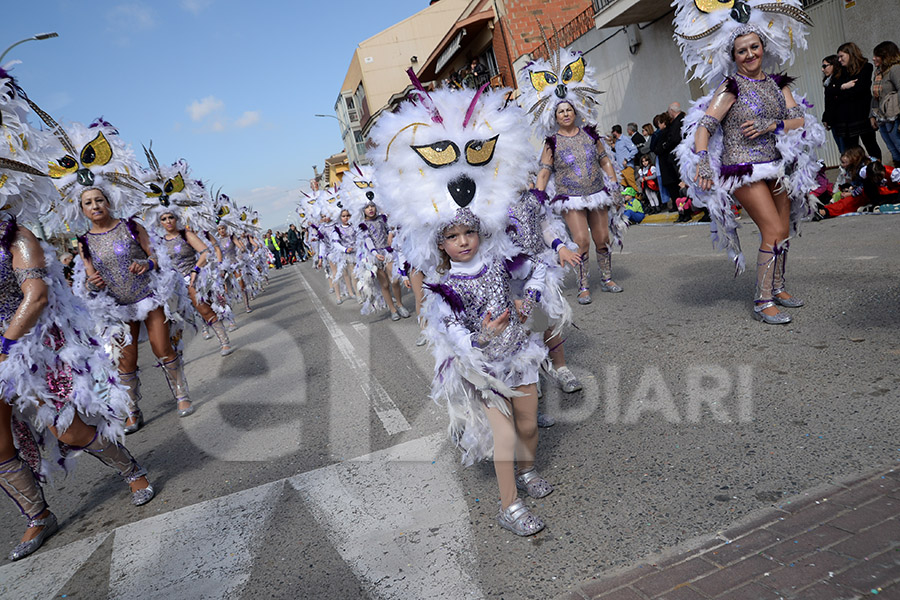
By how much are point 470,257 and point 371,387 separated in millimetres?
3108

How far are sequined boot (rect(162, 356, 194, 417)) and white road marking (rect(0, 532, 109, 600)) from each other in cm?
266

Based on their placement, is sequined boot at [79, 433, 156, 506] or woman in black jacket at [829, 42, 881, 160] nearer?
sequined boot at [79, 433, 156, 506]

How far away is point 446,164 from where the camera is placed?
3141mm

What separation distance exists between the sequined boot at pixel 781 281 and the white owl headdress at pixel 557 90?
280cm

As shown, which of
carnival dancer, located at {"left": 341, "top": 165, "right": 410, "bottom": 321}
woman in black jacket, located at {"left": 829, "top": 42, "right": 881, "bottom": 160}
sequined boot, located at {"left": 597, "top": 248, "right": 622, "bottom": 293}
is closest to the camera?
sequined boot, located at {"left": 597, "top": 248, "right": 622, "bottom": 293}

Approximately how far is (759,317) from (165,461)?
16.2 feet

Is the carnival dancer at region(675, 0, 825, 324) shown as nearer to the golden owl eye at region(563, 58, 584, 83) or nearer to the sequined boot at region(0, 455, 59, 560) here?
the golden owl eye at region(563, 58, 584, 83)

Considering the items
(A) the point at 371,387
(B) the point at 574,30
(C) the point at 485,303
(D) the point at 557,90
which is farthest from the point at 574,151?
(B) the point at 574,30

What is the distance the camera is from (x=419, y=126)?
3160 mm

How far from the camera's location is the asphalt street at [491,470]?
2871 millimetres

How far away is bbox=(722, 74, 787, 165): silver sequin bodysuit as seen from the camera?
4.98 metres

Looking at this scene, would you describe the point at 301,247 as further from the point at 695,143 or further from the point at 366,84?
the point at 695,143

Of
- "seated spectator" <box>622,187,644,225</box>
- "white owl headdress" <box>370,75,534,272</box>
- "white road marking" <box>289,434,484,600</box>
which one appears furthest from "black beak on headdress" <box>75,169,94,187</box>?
"seated spectator" <box>622,187,644,225</box>

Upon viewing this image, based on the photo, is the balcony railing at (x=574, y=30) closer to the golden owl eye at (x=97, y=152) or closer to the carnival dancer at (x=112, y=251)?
the golden owl eye at (x=97, y=152)
